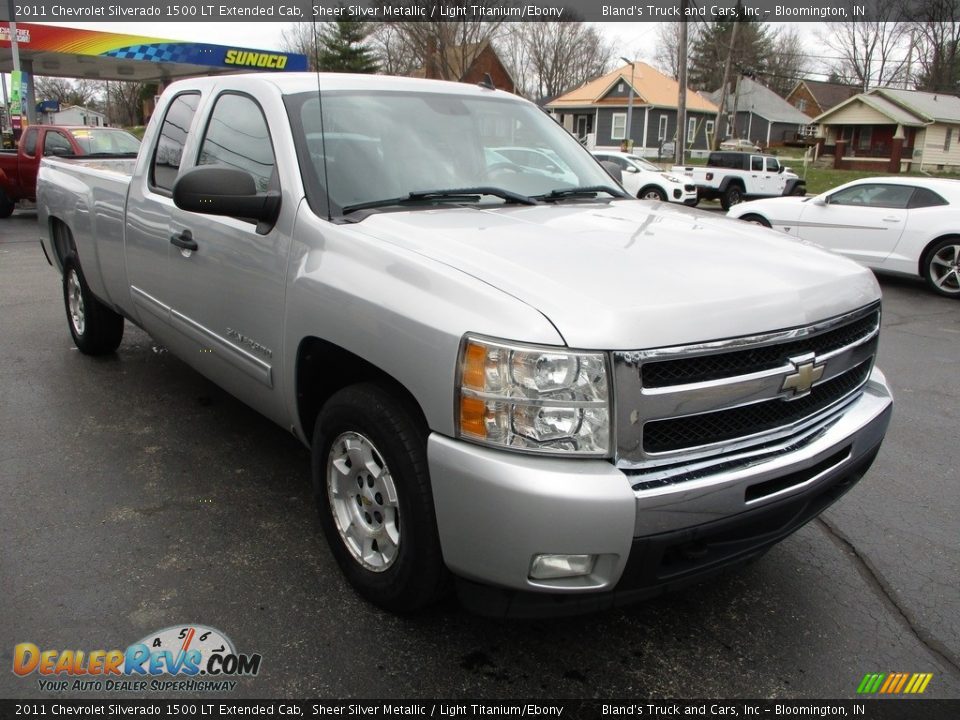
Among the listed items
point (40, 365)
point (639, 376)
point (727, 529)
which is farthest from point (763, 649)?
point (40, 365)

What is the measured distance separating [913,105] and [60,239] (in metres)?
50.8

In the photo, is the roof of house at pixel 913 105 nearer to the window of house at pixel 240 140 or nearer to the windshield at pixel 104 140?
the windshield at pixel 104 140

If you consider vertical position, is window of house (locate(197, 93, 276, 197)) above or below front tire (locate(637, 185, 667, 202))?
above

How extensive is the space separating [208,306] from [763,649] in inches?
108

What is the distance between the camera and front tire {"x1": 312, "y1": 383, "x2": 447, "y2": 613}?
237 cm

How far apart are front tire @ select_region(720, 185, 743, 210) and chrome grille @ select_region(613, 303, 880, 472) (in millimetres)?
24766

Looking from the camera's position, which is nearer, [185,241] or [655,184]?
[185,241]

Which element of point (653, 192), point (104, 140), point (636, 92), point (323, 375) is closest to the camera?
point (323, 375)

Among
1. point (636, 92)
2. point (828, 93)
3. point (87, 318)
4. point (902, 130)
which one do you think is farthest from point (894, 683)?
point (828, 93)

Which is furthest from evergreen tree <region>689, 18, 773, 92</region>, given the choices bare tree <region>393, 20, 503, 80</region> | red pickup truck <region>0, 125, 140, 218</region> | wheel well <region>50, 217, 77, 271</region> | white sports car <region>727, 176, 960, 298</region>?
wheel well <region>50, 217, 77, 271</region>

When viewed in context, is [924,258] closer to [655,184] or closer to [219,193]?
[219,193]

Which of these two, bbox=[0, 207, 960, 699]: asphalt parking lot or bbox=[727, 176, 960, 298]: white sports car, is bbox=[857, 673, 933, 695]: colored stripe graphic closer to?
bbox=[0, 207, 960, 699]: asphalt parking lot

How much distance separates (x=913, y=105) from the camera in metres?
45.4

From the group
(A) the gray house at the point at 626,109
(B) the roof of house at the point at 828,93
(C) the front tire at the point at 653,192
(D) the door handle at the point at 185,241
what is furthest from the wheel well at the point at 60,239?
(B) the roof of house at the point at 828,93
